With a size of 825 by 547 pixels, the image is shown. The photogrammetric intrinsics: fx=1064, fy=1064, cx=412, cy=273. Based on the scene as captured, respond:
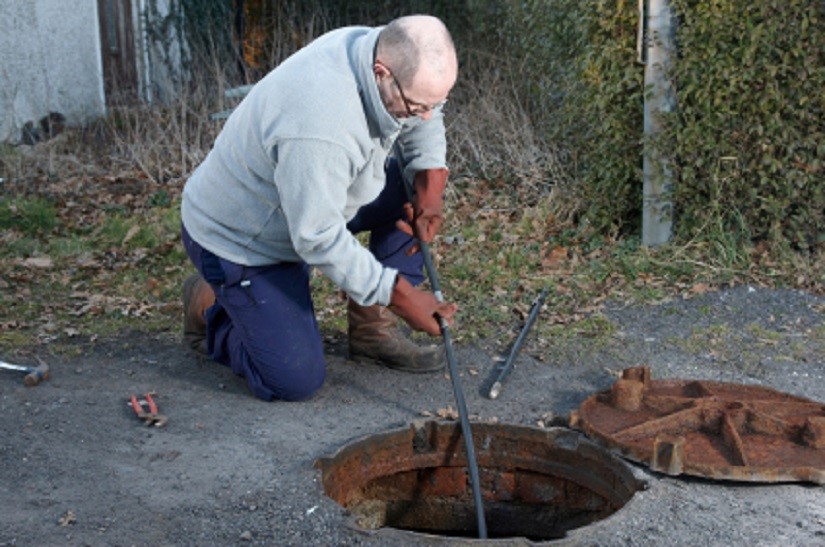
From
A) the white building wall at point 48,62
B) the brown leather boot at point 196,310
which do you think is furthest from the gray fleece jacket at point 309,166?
the white building wall at point 48,62

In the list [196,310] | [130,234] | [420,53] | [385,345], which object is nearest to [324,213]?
[420,53]

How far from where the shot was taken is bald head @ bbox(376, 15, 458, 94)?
3709mm

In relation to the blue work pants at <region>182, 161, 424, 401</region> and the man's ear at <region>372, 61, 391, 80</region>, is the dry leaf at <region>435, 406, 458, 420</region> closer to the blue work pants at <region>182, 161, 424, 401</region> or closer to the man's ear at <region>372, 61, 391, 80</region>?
the blue work pants at <region>182, 161, 424, 401</region>

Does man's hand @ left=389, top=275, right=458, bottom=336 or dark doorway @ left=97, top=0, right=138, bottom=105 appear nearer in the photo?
man's hand @ left=389, top=275, right=458, bottom=336

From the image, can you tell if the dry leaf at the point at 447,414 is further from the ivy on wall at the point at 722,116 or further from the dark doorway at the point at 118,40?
the dark doorway at the point at 118,40

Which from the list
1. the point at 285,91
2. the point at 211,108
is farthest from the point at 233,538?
the point at 211,108

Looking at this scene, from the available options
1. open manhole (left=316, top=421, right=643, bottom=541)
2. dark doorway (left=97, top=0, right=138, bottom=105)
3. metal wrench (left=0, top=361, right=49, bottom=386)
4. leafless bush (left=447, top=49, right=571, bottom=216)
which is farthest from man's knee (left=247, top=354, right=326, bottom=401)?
dark doorway (left=97, top=0, right=138, bottom=105)

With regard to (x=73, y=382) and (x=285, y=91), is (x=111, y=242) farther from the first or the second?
(x=285, y=91)

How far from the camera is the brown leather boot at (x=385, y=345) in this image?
5.06 metres

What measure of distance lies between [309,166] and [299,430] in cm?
117

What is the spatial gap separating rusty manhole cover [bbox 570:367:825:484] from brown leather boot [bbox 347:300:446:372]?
0.90 metres

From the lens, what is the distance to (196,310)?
5.23m

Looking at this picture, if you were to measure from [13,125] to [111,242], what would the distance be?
3911 mm

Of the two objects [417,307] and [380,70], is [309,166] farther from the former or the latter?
[417,307]
